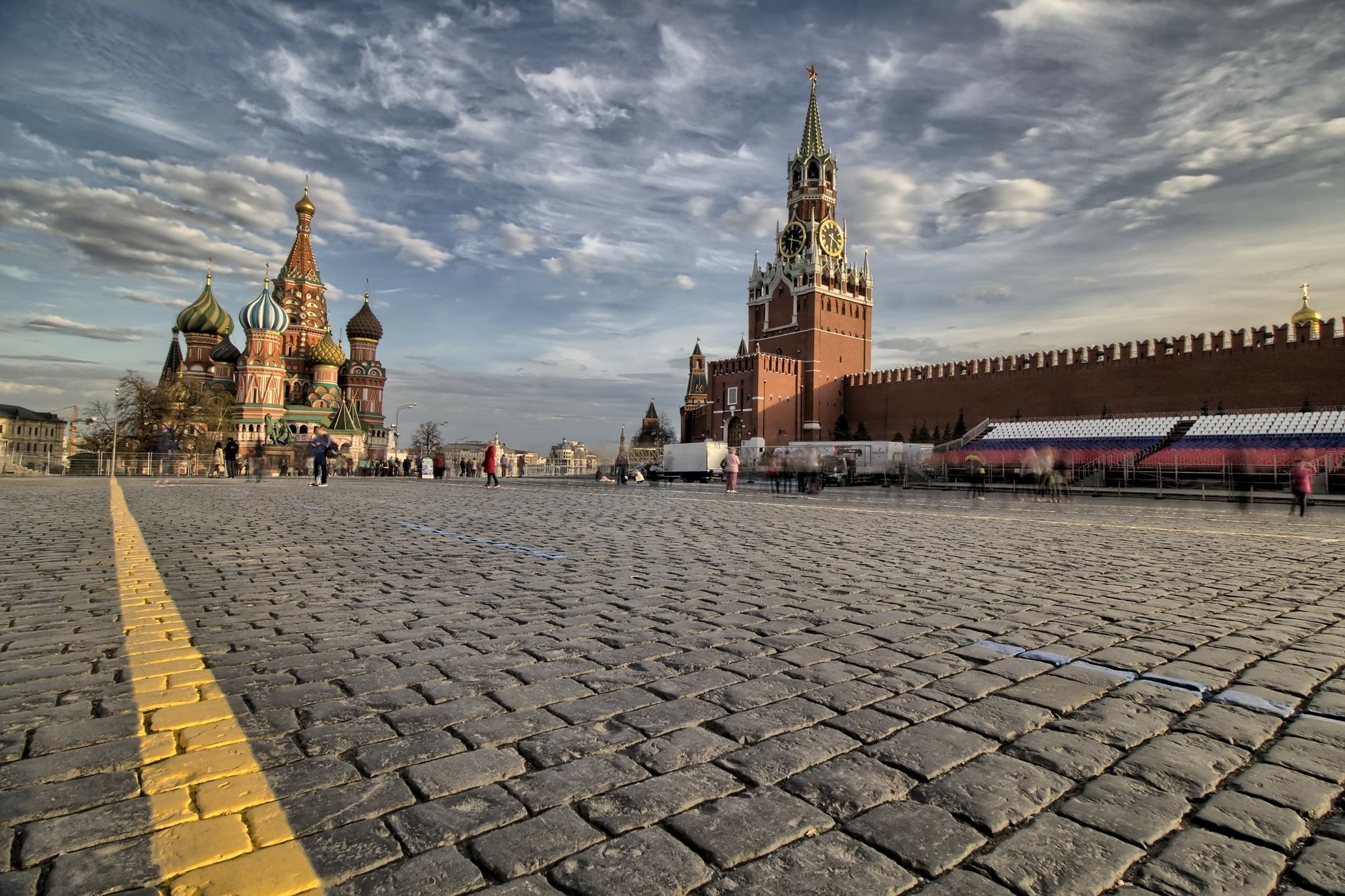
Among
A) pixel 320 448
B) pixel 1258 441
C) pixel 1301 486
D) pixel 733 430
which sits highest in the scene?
pixel 733 430

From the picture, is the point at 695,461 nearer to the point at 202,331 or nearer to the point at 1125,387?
the point at 1125,387

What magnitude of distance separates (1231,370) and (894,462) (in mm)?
19650

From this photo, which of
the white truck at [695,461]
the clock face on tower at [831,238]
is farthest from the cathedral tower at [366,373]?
the clock face on tower at [831,238]

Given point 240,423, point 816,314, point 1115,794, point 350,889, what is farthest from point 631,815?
point 816,314

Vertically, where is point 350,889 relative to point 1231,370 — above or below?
below

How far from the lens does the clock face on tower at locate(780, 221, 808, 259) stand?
62438 millimetres

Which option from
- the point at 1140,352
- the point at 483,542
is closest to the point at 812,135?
the point at 1140,352

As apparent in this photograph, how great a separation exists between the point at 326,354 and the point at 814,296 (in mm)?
40018

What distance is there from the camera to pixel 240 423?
48.9 metres

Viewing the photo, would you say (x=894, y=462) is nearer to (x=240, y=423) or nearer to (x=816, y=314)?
(x=816, y=314)

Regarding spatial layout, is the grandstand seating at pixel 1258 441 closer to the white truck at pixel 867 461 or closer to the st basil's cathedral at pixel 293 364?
the white truck at pixel 867 461

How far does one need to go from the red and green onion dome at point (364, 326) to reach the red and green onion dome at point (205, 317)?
9.87m

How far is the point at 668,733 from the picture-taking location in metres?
2.20

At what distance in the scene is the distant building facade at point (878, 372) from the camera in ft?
112
